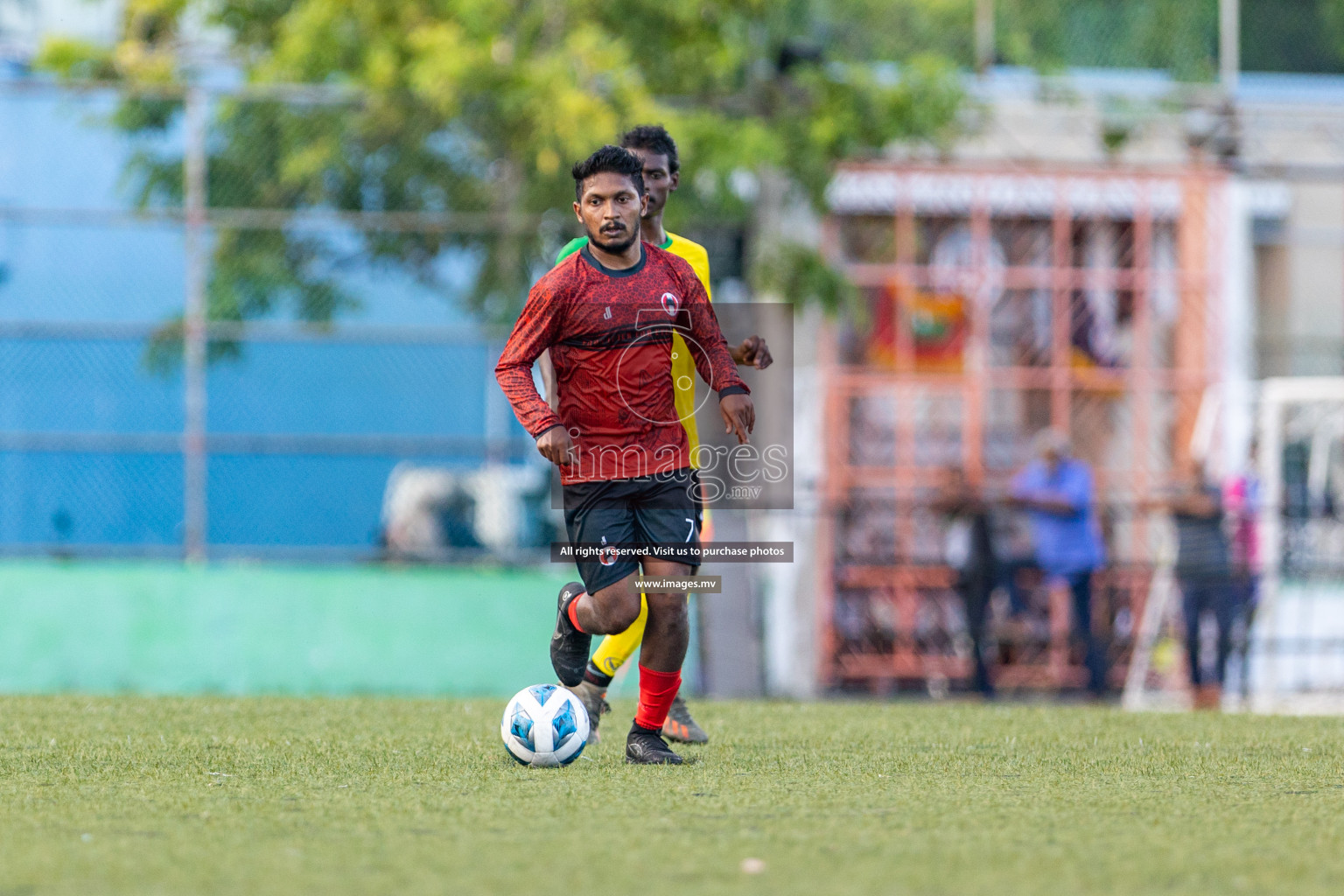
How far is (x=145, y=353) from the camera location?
11.8 metres

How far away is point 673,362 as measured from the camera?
5922 millimetres

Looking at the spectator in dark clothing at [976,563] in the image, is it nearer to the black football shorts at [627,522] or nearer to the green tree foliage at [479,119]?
the green tree foliage at [479,119]

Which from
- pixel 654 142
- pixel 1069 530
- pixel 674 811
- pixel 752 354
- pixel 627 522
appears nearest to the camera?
pixel 674 811

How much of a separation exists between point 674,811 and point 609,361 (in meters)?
1.70

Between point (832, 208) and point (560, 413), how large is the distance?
9234 millimetres

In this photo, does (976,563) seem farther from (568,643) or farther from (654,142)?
(568,643)

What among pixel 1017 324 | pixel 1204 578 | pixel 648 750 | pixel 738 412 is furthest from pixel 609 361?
pixel 1017 324

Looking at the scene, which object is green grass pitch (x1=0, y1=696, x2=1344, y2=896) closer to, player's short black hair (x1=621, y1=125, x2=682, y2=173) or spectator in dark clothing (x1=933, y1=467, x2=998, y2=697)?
player's short black hair (x1=621, y1=125, x2=682, y2=173)

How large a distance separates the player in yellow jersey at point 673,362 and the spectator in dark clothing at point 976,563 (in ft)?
19.9

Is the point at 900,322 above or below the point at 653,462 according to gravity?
above

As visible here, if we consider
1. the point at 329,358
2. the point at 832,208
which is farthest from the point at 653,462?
the point at 832,208

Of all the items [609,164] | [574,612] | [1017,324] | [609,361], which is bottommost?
[574,612]

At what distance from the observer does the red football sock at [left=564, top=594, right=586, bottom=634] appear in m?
5.77

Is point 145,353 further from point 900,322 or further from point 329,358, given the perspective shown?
point 900,322
